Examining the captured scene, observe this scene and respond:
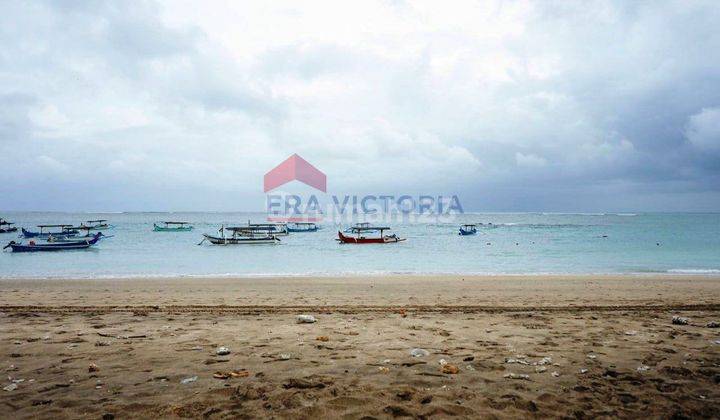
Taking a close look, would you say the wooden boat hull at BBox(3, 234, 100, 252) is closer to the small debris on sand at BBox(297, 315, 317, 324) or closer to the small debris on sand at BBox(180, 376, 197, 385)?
the small debris on sand at BBox(297, 315, 317, 324)

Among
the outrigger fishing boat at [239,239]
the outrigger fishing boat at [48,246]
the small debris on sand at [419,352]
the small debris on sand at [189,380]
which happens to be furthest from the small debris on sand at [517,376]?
the outrigger fishing boat at [239,239]

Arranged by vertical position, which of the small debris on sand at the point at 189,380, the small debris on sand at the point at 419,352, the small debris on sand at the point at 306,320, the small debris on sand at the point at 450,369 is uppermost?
the small debris on sand at the point at 189,380

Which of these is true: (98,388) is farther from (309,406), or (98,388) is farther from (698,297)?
(698,297)

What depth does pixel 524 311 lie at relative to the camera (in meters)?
9.59

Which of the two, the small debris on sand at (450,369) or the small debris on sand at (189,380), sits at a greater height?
the small debris on sand at (189,380)

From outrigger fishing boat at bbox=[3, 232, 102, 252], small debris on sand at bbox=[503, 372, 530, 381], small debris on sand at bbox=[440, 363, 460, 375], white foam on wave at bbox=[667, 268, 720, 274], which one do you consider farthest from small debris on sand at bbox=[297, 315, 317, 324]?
outrigger fishing boat at bbox=[3, 232, 102, 252]

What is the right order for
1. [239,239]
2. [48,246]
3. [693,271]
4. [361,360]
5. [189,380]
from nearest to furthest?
[189,380] < [361,360] < [693,271] < [48,246] < [239,239]

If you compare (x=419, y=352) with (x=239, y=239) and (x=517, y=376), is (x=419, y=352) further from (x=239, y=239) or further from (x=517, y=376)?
(x=239, y=239)

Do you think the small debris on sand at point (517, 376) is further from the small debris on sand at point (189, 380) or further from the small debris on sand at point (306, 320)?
Result: the small debris on sand at point (306, 320)

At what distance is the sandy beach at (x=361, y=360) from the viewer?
164 inches

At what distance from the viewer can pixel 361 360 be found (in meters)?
5.62

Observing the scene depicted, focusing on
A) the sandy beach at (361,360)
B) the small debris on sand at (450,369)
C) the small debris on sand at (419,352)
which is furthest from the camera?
the small debris on sand at (419,352)

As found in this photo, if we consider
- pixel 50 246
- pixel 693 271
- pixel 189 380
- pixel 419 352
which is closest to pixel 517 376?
pixel 419 352

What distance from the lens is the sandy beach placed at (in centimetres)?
417
